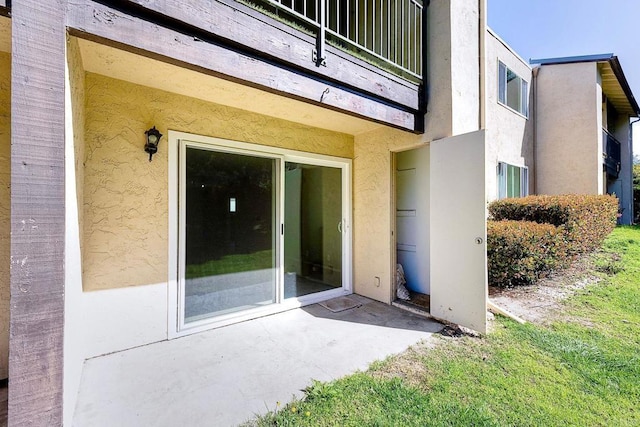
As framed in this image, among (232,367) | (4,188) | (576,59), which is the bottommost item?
(232,367)

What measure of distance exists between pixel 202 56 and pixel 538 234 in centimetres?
592

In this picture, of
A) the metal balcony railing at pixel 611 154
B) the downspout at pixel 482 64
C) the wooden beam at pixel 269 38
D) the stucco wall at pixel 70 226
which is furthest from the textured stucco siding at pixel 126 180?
the metal balcony railing at pixel 611 154

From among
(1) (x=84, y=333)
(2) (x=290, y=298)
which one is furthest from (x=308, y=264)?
(1) (x=84, y=333)

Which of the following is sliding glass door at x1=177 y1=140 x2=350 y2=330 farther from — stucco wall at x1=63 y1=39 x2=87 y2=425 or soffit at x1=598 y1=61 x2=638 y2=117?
soffit at x1=598 y1=61 x2=638 y2=117

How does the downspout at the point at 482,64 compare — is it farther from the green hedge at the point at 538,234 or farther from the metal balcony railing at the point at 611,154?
the metal balcony railing at the point at 611,154

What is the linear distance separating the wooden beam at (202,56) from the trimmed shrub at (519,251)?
3.31m

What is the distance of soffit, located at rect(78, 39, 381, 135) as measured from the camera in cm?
269

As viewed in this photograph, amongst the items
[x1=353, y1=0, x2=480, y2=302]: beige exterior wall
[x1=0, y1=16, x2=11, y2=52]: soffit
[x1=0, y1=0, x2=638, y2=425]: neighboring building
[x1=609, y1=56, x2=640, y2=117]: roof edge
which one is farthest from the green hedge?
[x1=0, y1=16, x2=11, y2=52]: soffit

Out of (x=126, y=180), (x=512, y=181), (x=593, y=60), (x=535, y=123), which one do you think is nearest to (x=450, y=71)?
(x=126, y=180)

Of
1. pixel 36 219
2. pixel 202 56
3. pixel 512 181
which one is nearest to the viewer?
pixel 36 219

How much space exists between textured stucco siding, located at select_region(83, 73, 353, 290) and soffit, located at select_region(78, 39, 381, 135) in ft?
0.61

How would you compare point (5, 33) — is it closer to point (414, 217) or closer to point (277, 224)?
point (277, 224)

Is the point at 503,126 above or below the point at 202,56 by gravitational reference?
above

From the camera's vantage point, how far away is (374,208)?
16.3 feet
